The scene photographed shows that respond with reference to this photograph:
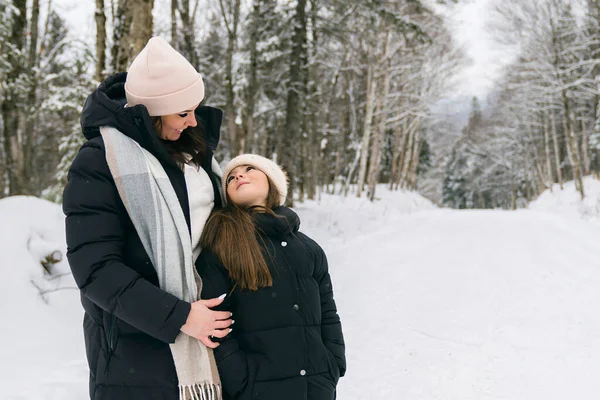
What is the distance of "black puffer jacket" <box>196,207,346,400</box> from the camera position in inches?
68.1

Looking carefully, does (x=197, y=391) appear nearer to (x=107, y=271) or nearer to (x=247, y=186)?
(x=107, y=271)

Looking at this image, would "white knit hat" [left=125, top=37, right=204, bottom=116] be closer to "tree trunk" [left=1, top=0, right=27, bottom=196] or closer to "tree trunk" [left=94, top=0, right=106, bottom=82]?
"tree trunk" [left=94, top=0, right=106, bottom=82]

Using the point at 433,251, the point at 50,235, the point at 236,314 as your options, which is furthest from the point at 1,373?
the point at 433,251

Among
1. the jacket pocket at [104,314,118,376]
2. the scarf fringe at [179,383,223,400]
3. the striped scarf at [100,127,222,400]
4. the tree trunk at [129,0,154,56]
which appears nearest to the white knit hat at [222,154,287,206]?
the striped scarf at [100,127,222,400]

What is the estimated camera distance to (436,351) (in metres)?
4.65

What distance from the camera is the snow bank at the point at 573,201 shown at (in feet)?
59.6

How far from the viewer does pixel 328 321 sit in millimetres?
2066

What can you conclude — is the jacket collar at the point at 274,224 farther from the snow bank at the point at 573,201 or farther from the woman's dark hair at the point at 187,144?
the snow bank at the point at 573,201

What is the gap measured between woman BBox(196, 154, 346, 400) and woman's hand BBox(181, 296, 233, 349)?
10 cm

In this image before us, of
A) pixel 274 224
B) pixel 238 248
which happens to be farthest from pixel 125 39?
pixel 238 248

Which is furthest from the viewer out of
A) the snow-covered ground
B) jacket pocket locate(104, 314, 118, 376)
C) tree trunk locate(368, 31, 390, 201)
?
tree trunk locate(368, 31, 390, 201)

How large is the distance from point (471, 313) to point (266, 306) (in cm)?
448

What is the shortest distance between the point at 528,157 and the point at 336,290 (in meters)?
37.6

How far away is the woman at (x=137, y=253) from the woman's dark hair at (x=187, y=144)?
75 mm
